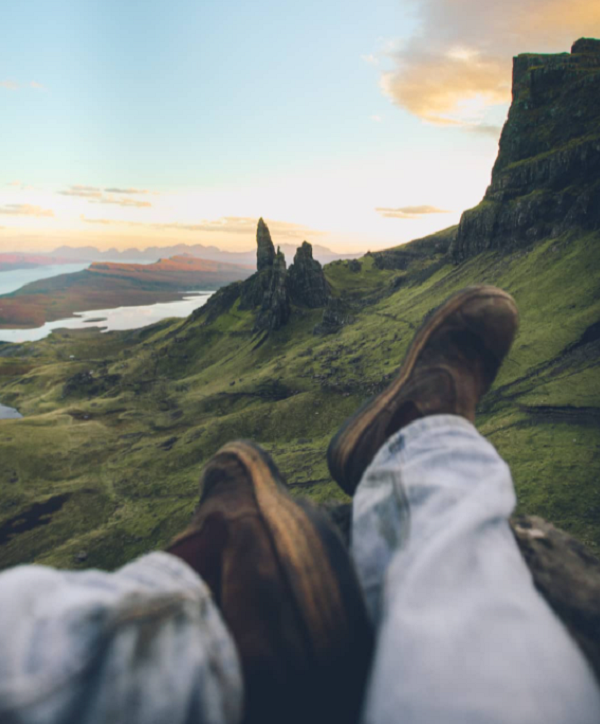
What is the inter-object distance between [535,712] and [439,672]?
340 mm

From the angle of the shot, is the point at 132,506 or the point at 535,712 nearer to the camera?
the point at 535,712

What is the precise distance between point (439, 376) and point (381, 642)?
2910mm

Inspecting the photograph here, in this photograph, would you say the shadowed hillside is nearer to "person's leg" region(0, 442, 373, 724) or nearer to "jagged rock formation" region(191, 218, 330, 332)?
"jagged rock formation" region(191, 218, 330, 332)

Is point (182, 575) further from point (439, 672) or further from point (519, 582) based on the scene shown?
point (519, 582)

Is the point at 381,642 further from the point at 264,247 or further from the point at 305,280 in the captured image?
the point at 264,247

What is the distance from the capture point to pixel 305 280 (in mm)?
81375

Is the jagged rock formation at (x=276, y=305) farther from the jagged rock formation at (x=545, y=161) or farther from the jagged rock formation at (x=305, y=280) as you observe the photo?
the jagged rock formation at (x=545, y=161)

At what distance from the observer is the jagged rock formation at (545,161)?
43469 mm

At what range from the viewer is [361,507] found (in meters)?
2.61

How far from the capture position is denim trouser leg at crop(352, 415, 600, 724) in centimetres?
147

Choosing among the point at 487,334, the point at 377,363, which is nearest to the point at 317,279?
the point at 377,363

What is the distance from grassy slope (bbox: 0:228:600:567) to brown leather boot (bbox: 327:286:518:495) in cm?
702

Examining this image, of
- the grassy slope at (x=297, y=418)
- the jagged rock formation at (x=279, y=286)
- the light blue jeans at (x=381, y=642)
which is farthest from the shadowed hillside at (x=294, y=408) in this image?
the light blue jeans at (x=381, y=642)

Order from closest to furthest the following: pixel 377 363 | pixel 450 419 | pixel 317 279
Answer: pixel 450 419 → pixel 377 363 → pixel 317 279
